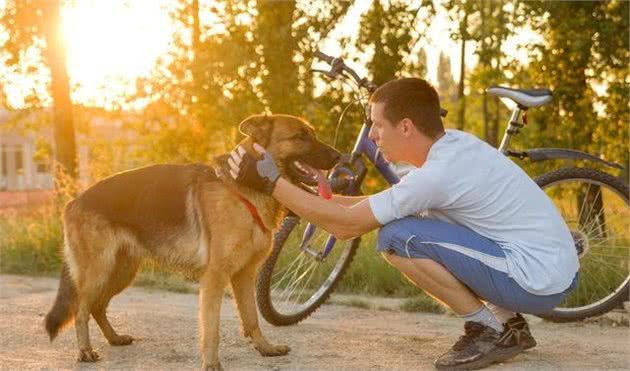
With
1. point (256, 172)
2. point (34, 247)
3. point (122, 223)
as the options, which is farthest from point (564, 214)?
point (34, 247)

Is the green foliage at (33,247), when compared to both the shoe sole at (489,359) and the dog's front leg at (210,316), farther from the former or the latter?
the shoe sole at (489,359)

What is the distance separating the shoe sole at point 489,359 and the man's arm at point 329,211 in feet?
2.60

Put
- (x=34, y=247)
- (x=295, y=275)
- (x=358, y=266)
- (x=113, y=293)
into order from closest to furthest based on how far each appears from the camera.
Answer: (x=113, y=293) < (x=295, y=275) < (x=358, y=266) < (x=34, y=247)

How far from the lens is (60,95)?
14.7 metres

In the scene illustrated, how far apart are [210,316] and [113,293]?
1.05 m

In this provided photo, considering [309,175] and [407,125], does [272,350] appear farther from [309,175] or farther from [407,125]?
[407,125]

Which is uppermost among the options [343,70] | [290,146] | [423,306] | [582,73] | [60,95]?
[60,95]

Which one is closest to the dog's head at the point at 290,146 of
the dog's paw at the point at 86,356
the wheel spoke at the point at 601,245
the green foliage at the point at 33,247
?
the dog's paw at the point at 86,356

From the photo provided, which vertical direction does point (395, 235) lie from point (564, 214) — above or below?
above

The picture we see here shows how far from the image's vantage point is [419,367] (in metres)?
4.15

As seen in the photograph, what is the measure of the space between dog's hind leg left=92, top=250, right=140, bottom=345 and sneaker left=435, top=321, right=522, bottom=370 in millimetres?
1933

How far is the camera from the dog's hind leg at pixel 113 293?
193 inches

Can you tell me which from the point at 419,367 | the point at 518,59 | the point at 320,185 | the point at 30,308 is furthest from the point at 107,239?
the point at 518,59

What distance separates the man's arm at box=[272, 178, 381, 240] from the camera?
399cm
